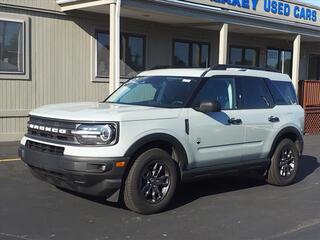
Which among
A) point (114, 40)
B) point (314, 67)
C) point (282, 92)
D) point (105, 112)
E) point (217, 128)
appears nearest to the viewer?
point (105, 112)

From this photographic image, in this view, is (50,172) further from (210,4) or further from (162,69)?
(210,4)

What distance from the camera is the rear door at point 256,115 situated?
300 inches

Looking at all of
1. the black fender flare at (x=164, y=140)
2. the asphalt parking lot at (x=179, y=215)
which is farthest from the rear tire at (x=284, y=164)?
the black fender flare at (x=164, y=140)

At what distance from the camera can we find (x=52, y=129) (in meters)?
6.24

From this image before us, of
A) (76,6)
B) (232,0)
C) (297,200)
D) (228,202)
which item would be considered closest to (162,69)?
(228,202)

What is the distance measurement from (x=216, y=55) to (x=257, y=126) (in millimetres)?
10391

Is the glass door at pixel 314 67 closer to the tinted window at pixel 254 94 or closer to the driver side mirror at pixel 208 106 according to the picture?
the tinted window at pixel 254 94

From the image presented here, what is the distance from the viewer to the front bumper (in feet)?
19.2

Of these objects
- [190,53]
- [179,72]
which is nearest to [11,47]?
[179,72]

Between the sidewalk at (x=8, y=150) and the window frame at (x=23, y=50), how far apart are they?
1596 millimetres

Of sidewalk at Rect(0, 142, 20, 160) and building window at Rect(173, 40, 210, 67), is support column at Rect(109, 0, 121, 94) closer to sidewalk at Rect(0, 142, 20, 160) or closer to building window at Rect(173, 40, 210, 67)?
sidewalk at Rect(0, 142, 20, 160)

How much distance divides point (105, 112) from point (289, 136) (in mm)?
3781

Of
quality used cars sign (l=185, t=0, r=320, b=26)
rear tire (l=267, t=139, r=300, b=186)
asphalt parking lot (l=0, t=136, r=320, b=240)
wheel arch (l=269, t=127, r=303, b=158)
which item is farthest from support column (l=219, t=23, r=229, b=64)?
asphalt parking lot (l=0, t=136, r=320, b=240)

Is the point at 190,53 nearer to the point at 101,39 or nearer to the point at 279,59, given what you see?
the point at 101,39
